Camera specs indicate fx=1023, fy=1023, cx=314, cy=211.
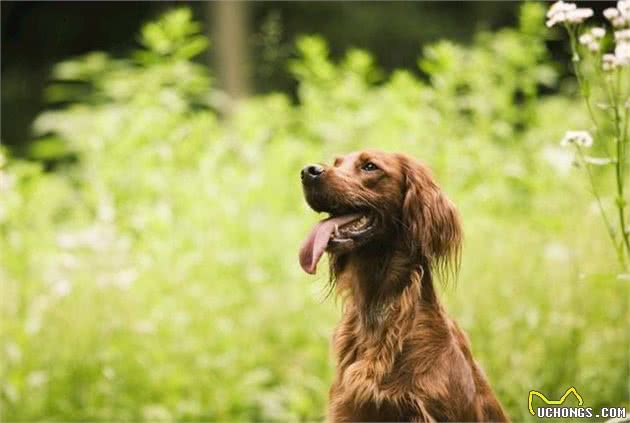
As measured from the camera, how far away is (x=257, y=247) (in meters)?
6.29

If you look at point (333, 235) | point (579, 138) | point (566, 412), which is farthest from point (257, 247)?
point (579, 138)

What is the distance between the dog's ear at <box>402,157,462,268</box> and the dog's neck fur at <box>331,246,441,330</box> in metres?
0.05

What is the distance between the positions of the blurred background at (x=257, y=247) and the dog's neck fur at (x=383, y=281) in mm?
1569

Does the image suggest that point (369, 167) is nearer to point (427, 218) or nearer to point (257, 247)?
point (427, 218)

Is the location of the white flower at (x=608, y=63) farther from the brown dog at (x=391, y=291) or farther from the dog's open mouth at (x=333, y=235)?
the dog's open mouth at (x=333, y=235)

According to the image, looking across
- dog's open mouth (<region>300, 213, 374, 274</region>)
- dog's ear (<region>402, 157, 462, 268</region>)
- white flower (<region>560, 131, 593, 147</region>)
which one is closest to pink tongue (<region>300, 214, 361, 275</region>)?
dog's open mouth (<region>300, 213, 374, 274</region>)

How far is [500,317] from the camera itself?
5367 millimetres

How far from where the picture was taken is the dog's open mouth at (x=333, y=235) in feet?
10.1

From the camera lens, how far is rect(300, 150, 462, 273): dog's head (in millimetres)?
3172

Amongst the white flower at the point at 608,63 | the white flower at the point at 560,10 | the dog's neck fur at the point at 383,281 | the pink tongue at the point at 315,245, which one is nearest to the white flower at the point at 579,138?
the white flower at the point at 608,63

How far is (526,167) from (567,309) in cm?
177

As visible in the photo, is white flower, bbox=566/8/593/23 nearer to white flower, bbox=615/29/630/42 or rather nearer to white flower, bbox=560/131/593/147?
white flower, bbox=615/29/630/42

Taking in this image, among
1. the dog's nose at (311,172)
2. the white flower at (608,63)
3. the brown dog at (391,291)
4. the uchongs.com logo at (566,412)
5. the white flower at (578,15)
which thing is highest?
the white flower at (578,15)

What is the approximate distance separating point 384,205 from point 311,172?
0.28 metres
